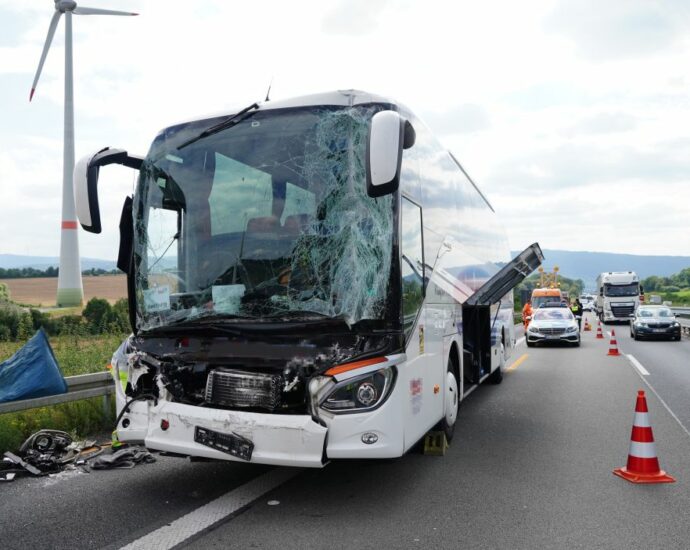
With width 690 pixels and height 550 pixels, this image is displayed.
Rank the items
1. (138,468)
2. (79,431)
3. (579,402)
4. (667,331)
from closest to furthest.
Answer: (138,468)
(79,431)
(579,402)
(667,331)

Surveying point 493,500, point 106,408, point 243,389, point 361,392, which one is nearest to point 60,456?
point 106,408

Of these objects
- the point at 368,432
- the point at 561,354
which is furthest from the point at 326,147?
the point at 561,354

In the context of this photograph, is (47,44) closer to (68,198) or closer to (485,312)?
(68,198)

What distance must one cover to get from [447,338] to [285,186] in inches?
100

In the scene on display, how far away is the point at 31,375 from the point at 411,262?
Answer: 4050mm

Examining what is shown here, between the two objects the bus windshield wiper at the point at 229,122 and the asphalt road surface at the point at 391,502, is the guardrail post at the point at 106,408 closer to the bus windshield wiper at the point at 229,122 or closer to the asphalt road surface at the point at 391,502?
the asphalt road surface at the point at 391,502

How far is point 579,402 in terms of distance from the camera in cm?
982

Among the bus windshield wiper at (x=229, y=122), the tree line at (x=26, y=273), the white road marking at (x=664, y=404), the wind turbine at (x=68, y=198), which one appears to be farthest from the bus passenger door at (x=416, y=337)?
the tree line at (x=26, y=273)

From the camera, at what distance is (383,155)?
14.3 feet

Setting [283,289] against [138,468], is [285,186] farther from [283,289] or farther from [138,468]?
[138,468]

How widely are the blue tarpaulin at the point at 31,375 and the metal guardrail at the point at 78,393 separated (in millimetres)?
138

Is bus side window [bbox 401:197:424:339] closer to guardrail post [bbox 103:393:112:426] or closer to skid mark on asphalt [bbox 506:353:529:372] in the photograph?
guardrail post [bbox 103:393:112:426]

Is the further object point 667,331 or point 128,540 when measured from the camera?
point 667,331

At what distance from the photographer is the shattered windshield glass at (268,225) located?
4852 millimetres
